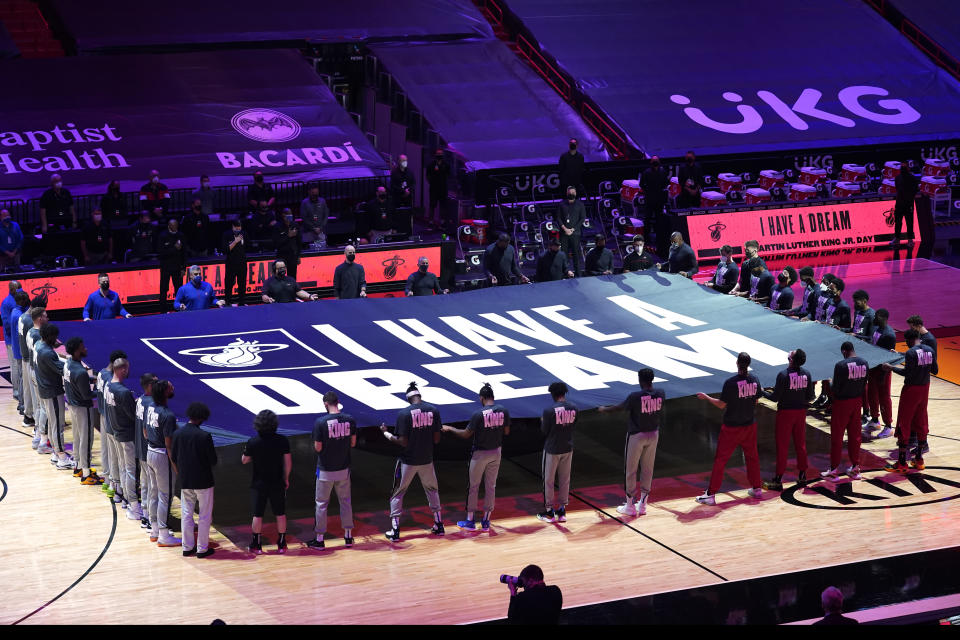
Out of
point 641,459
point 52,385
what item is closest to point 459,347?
point 641,459

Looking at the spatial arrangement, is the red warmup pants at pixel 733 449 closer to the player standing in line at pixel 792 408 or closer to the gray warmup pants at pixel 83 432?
the player standing in line at pixel 792 408

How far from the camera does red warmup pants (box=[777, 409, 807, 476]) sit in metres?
16.7

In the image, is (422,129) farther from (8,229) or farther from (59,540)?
(59,540)

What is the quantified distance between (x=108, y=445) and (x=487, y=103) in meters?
18.3

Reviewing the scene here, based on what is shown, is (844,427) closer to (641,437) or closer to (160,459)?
(641,437)

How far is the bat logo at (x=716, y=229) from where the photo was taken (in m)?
27.3

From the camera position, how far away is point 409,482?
49.9ft

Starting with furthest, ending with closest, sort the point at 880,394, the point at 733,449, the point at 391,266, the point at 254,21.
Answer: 1. the point at 254,21
2. the point at 391,266
3. the point at 880,394
4. the point at 733,449

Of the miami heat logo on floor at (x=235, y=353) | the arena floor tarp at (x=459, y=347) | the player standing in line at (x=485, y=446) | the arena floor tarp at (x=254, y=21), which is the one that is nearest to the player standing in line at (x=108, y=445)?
the arena floor tarp at (x=459, y=347)

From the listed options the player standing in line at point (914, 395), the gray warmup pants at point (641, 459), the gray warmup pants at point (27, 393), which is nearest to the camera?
the gray warmup pants at point (641, 459)

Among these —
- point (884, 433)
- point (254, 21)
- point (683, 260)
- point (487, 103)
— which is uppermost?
point (254, 21)

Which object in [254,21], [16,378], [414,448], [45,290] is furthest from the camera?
[254,21]

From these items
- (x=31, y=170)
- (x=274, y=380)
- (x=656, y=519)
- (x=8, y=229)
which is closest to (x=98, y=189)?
(x=31, y=170)

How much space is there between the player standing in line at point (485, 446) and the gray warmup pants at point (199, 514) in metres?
2.71
